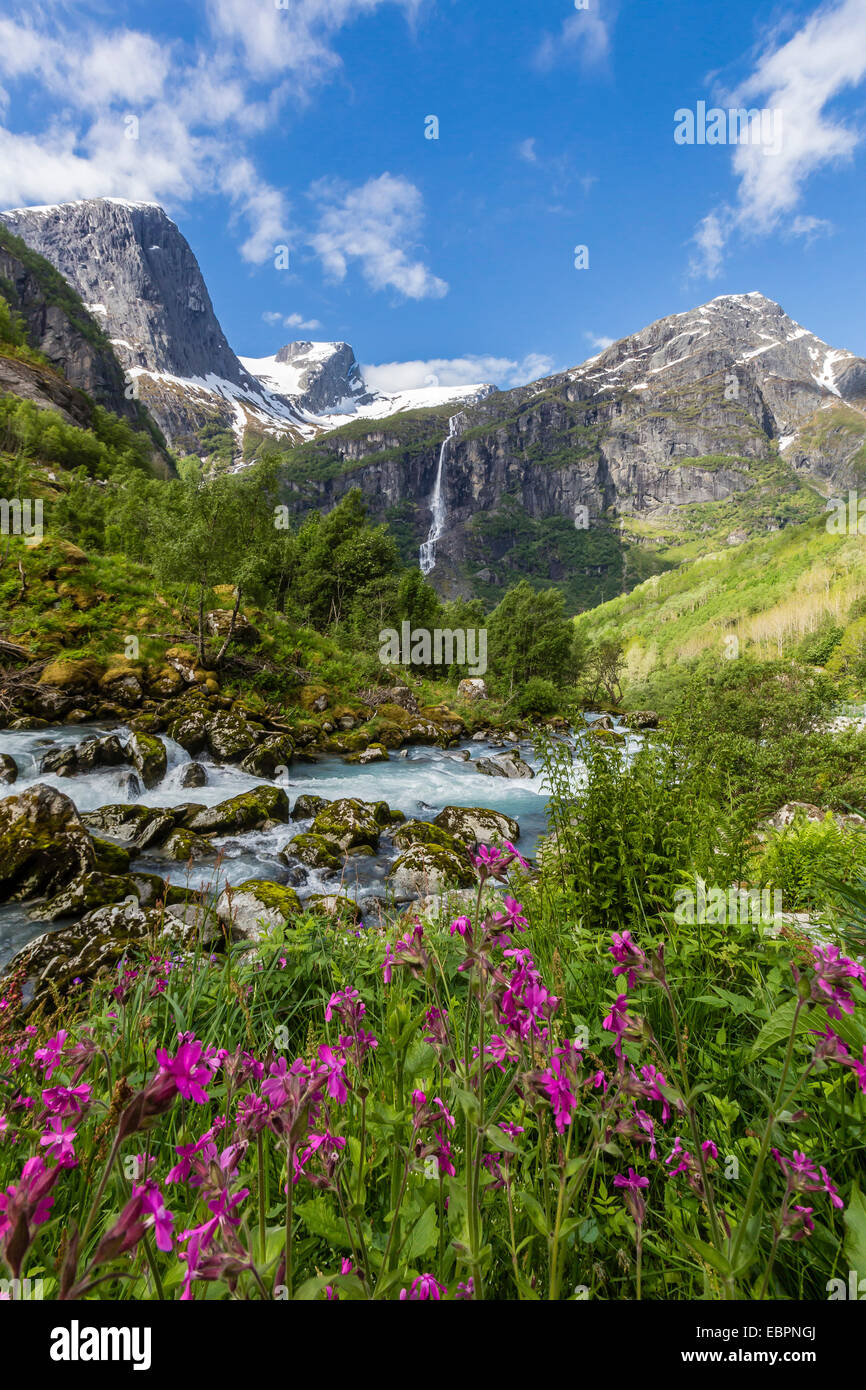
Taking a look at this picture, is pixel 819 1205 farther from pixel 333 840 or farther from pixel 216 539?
pixel 216 539

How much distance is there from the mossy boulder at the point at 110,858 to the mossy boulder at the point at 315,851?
2490 millimetres

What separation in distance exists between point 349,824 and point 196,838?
9.30 ft

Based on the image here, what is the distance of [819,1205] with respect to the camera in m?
1.44

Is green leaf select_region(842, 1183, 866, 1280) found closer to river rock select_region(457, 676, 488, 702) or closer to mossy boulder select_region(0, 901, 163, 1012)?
mossy boulder select_region(0, 901, 163, 1012)

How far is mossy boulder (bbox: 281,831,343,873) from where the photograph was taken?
927 cm

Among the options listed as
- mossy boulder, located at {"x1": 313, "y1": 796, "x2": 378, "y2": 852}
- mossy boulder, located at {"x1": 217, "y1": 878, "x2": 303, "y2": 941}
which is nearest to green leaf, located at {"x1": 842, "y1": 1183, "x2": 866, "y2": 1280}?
mossy boulder, located at {"x1": 217, "y1": 878, "x2": 303, "y2": 941}

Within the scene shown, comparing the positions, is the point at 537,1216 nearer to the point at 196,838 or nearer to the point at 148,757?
the point at 196,838

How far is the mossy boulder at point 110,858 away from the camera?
7.82 meters

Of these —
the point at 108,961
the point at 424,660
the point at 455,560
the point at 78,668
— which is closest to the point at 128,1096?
the point at 108,961

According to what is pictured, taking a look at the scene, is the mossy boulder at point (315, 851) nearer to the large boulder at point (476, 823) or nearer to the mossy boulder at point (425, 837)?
the mossy boulder at point (425, 837)
